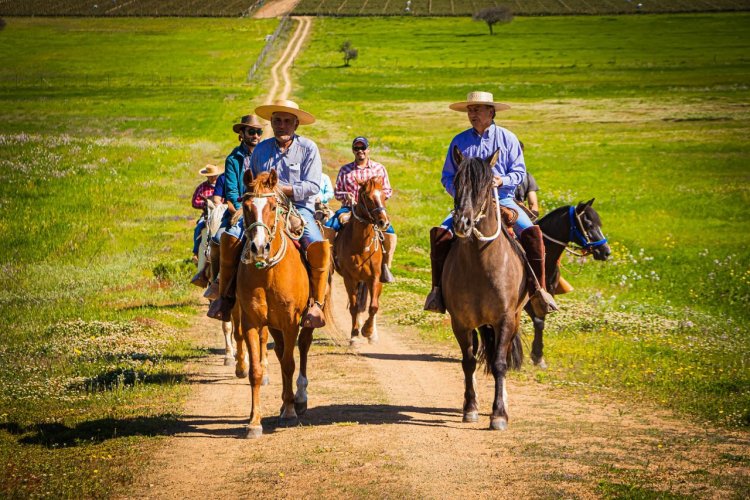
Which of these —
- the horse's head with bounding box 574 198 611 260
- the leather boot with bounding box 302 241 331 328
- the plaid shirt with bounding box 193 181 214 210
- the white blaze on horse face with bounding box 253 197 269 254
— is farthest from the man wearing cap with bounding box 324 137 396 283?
the white blaze on horse face with bounding box 253 197 269 254

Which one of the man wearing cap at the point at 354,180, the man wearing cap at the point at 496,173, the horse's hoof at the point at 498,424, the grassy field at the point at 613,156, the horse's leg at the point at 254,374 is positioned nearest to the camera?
the horse's leg at the point at 254,374

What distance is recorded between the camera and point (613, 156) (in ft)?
162

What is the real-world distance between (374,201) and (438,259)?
14.7 ft

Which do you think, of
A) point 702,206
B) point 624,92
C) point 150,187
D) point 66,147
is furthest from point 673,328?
point 624,92

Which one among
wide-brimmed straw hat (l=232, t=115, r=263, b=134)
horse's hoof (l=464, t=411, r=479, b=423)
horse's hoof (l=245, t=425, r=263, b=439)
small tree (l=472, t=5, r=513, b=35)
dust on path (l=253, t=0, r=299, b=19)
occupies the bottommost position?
horse's hoof (l=245, t=425, r=263, b=439)

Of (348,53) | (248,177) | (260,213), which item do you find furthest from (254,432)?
(348,53)

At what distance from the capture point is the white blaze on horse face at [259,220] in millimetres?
10000

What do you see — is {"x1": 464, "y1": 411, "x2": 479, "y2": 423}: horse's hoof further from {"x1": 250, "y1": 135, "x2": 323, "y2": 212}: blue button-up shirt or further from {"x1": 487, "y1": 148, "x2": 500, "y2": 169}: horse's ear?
{"x1": 250, "y1": 135, "x2": 323, "y2": 212}: blue button-up shirt

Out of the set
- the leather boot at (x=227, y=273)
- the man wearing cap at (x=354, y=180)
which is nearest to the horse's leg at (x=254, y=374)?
the leather boot at (x=227, y=273)

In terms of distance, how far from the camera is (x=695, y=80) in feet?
268

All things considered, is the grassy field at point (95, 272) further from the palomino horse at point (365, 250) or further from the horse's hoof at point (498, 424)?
the horse's hoof at point (498, 424)

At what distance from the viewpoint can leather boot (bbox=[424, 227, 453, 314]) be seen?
38.9ft

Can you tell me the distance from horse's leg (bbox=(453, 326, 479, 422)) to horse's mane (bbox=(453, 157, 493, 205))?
79.2 inches

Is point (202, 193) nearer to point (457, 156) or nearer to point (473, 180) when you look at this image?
point (457, 156)
